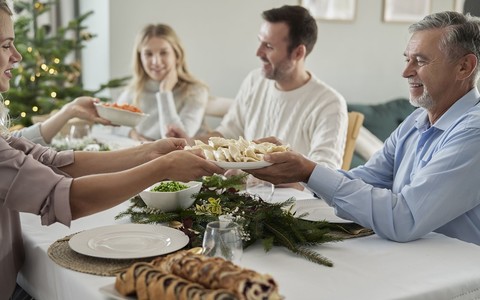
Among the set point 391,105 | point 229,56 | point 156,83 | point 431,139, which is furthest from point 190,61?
point 431,139

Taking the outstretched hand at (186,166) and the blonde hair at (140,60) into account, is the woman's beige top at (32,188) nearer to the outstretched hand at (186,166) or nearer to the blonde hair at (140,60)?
the outstretched hand at (186,166)

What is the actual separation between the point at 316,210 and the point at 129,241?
0.62 metres

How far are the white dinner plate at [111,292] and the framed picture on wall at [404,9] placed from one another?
4.50 metres

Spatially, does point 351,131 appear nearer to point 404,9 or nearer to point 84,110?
point 84,110

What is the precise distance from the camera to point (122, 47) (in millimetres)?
4426

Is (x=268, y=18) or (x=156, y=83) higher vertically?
(x=268, y=18)

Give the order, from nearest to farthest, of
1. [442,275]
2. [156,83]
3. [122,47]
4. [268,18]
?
1. [442,275]
2. [268,18]
3. [156,83]
4. [122,47]

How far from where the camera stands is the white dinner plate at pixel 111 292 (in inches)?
46.9

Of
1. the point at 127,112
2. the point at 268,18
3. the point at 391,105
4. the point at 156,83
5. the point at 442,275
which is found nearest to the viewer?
the point at 442,275

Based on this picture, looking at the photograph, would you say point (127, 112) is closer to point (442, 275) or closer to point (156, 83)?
point (156, 83)

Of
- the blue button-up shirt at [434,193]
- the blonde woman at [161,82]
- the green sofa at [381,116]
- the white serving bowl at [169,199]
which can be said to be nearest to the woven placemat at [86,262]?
→ the white serving bowl at [169,199]

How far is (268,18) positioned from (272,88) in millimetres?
364

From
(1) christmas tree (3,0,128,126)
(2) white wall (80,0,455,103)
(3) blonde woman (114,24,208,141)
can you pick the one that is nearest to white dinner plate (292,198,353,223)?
(3) blonde woman (114,24,208,141)

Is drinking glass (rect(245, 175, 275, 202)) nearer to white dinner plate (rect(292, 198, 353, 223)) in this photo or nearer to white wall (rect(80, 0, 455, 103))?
white dinner plate (rect(292, 198, 353, 223))
